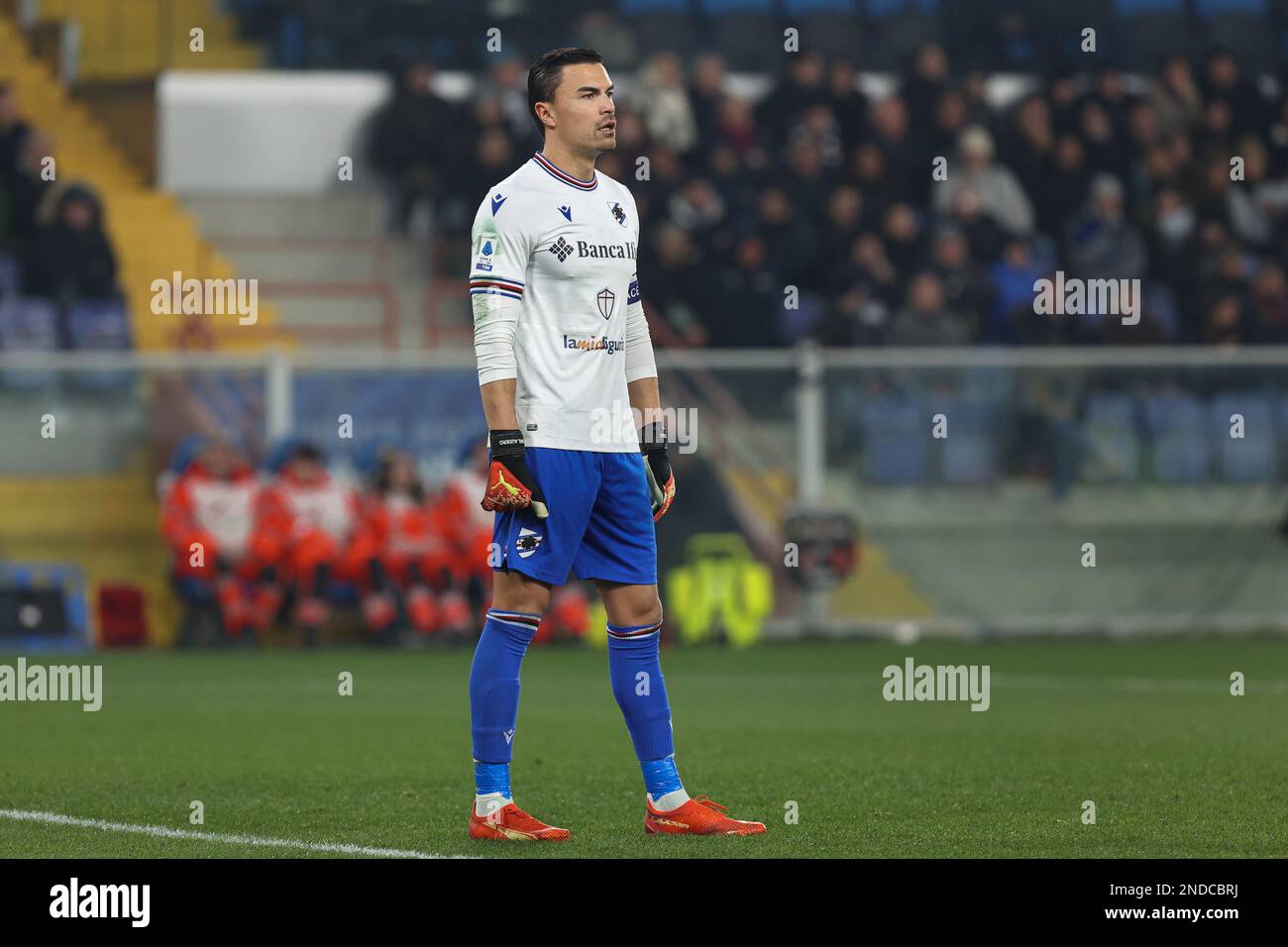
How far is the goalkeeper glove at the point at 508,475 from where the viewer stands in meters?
6.02

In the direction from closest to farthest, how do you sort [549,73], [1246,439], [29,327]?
1. [549,73]
2. [1246,439]
3. [29,327]

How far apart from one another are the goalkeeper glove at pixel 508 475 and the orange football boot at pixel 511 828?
836 millimetres

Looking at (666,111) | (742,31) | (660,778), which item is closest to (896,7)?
(742,31)

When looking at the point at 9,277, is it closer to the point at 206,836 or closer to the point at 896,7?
the point at 896,7

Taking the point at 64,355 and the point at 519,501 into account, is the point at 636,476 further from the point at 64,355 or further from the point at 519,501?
the point at 64,355

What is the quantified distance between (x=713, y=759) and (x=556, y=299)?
2634 mm

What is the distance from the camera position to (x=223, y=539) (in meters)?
15.4

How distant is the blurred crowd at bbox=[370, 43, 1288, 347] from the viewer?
17.7m

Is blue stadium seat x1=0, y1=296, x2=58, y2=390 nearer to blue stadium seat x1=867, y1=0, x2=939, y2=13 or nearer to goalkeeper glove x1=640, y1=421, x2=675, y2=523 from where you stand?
blue stadium seat x1=867, y1=0, x2=939, y2=13

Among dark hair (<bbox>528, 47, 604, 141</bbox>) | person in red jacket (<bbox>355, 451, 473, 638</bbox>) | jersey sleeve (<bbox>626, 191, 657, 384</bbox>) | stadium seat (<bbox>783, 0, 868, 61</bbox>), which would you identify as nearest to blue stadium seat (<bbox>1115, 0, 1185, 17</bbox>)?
stadium seat (<bbox>783, 0, 868, 61</bbox>)

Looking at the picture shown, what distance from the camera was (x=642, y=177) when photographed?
18047 millimetres
